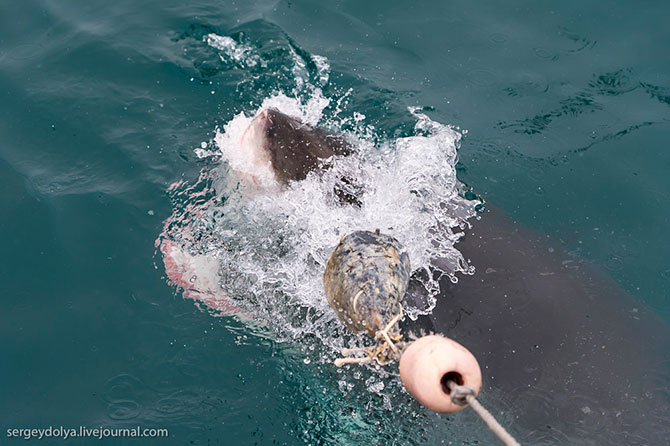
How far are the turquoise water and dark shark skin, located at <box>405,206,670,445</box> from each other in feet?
1.04

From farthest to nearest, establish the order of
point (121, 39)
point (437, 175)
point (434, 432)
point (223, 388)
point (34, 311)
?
point (121, 39), point (437, 175), point (34, 311), point (223, 388), point (434, 432)

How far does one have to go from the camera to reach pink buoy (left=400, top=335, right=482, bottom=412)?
2426mm

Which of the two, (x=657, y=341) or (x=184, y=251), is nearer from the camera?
(x=657, y=341)

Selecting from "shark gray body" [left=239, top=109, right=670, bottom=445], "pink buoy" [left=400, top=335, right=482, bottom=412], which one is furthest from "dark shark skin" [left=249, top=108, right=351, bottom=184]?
"pink buoy" [left=400, top=335, right=482, bottom=412]

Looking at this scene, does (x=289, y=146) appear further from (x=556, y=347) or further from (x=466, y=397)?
(x=466, y=397)

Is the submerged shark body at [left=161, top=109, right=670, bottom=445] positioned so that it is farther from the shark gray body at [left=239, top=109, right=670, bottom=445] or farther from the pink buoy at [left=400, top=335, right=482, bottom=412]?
the pink buoy at [left=400, top=335, right=482, bottom=412]

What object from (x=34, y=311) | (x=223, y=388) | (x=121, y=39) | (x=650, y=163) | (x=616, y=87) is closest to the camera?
(x=223, y=388)

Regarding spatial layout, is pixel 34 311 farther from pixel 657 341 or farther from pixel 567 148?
pixel 567 148

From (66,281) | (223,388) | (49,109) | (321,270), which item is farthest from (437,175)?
(49,109)

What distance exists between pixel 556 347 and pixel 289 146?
8.24 ft

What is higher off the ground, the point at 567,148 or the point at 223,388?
the point at 567,148

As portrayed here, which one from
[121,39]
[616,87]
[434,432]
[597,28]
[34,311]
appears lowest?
[34,311]

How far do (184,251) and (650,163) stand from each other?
187 inches

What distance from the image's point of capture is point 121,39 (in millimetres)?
7176
